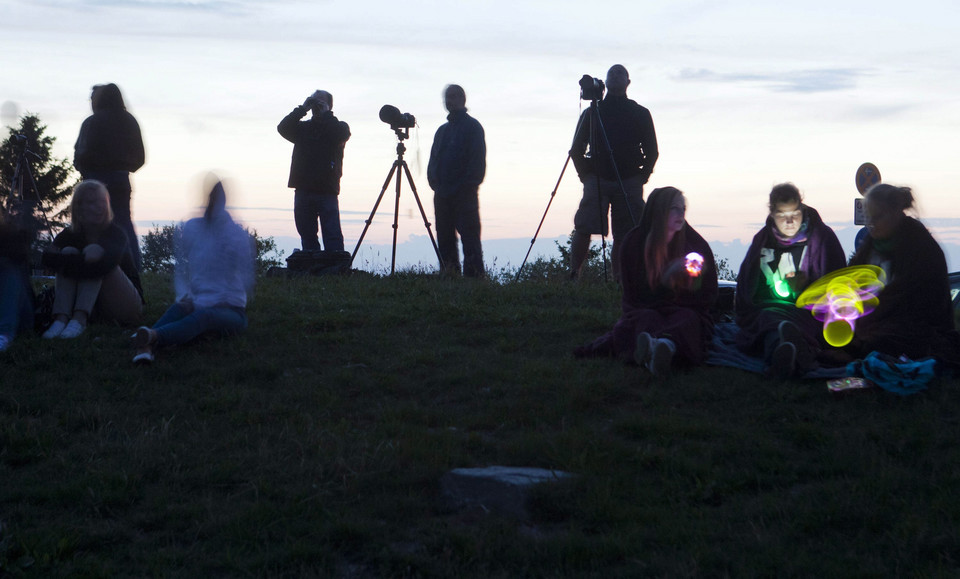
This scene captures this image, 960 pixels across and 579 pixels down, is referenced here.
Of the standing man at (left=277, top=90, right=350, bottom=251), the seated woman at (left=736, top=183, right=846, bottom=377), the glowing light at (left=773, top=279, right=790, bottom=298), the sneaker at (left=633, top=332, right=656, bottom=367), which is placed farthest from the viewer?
the standing man at (left=277, top=90, right=350, bottom=251)

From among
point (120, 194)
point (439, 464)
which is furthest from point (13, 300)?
point (439, 464)

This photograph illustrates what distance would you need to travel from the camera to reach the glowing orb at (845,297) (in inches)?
227

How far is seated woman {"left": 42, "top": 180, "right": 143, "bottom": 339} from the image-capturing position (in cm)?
678

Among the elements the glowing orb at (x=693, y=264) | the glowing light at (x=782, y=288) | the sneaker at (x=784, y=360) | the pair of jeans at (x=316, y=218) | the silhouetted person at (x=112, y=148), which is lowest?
the sneaker at (x=784, y=360)

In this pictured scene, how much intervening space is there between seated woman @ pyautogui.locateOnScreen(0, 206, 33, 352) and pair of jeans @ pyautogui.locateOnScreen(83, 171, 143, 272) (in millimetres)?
1703

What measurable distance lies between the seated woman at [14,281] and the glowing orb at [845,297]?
5.67 metres

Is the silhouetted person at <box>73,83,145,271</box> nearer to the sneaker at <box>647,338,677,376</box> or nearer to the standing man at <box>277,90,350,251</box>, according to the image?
the standing man at <box>277,90,350,251</box>

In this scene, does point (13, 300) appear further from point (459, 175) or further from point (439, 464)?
point (459, 175)

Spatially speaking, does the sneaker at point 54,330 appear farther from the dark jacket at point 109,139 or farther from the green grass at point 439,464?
the dark jacket at point 109,139

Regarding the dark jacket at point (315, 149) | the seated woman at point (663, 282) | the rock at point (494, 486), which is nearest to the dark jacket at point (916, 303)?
the seated woman at point (663, 282)

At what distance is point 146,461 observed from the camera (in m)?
4.20

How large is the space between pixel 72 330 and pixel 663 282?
4316 mm

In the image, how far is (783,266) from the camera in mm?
6188

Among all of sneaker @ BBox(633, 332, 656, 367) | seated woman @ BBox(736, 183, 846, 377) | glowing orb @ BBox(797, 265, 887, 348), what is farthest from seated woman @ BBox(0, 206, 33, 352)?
glowing orb @ BBox(797, 265, 887, 348)
